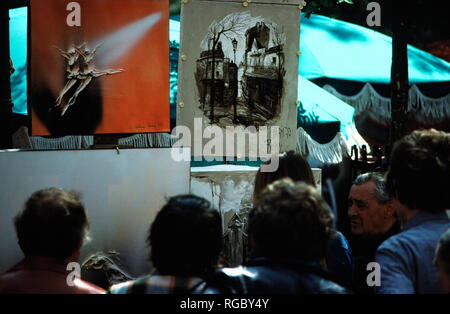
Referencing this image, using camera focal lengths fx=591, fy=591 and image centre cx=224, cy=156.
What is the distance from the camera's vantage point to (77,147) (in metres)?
2.86

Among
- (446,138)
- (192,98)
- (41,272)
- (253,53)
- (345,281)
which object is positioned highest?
(253,53)

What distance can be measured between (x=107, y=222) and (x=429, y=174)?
150 centimetres

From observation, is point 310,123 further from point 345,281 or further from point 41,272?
point 41,272

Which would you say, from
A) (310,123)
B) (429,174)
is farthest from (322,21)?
(429,174)

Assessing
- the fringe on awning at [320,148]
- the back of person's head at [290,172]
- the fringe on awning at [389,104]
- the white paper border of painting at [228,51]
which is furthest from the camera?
the fringe on awning at [389,104]

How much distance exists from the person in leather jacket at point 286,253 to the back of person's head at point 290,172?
719 mm

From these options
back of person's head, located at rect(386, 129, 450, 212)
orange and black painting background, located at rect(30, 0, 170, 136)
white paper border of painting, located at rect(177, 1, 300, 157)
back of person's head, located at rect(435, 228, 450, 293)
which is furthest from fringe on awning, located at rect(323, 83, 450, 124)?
back of person's head, located at rect(435, 228, 450, 293)

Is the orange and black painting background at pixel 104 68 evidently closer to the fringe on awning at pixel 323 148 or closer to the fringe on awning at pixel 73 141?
the fringe on awning at pixel 73 141

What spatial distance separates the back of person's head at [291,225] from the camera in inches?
60.9

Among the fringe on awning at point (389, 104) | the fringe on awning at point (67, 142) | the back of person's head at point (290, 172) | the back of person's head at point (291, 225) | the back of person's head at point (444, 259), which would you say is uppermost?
the fringe on awning at point (389, 104)

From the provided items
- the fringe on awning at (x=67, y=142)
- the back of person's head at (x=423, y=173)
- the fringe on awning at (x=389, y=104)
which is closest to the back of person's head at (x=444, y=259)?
the back of person's head at (x=423, y=173)

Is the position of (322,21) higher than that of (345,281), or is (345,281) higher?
(322,21)

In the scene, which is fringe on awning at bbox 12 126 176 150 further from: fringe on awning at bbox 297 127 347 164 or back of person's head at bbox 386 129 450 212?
back of person's head at bbox 386 129 450 212

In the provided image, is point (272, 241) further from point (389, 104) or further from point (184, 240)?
point (389, 104)
